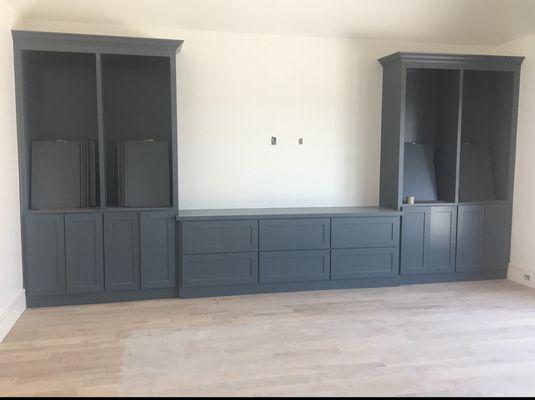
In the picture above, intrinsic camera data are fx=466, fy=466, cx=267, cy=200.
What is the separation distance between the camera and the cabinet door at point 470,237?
4980 mm

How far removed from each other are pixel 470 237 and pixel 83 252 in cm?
393

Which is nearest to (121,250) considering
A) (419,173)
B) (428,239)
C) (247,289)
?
(247,289)

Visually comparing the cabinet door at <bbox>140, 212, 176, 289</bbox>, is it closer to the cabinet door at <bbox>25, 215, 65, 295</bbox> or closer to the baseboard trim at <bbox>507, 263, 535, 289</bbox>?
the cabinet door at <bbox>25, 215, 65, 295</bbox>

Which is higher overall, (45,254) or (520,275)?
(45,254)

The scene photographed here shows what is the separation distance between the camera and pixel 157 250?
172 inches

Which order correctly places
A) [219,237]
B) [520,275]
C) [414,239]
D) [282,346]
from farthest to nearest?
[520,275], [414,239], [219,237], [282,346]

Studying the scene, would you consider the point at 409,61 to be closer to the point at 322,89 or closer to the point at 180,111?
the point at 322,89

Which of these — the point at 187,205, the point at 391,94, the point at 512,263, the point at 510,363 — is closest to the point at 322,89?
the point at 391,94

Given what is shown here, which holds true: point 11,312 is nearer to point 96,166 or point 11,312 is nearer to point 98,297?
point 98,297

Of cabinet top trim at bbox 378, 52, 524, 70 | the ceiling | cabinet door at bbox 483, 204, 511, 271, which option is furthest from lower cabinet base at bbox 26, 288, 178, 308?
cabinet door at bbox 483, 204, 511, 271

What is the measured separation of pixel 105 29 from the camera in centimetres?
448

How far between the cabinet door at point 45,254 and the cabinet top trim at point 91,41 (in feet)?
4.98

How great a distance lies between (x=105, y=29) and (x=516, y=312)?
4.59 metres

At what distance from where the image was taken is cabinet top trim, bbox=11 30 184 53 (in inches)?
156
